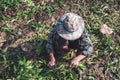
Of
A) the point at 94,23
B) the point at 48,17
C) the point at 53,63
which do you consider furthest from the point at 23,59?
the point at 94,23

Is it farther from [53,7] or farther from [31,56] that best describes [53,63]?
[53,7]

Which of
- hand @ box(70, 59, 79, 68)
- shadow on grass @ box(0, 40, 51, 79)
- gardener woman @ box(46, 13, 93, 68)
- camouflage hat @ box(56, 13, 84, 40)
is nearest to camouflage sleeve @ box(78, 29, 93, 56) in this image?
gardener woman @ box(46, 13, 93, 68)

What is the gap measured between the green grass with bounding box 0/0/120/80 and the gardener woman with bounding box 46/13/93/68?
0.24 meters

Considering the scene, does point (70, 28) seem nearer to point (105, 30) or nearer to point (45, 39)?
point (45, 39)

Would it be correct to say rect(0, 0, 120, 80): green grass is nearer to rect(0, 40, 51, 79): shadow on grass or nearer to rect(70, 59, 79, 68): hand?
rect(0, 40, 51, 79): shadow on grass

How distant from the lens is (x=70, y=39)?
14.1ft

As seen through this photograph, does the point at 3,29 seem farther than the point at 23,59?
Yes

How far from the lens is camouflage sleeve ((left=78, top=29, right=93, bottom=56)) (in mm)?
4669

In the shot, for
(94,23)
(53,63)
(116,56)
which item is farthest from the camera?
(94,23)

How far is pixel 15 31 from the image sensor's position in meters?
5.66

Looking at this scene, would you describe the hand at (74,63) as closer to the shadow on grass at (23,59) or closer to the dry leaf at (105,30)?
the shadow on grass at (23,59)

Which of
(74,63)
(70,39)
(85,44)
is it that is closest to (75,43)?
(85,44)

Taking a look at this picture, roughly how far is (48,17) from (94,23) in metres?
0.79

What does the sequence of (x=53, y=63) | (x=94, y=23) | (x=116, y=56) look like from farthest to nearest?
(x=94, y=23) < (x=116, y=56) < (x=53, y=63)
